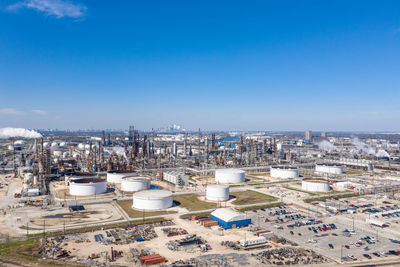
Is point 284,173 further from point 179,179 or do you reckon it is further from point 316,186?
point 179,179

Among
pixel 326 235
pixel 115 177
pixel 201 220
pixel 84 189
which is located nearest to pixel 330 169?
pixel 326 235

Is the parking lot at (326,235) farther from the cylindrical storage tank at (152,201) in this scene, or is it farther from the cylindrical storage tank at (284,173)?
the cylindrical storage tank at (284,173)

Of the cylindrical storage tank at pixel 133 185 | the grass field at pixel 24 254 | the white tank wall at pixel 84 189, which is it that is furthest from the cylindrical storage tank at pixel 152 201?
the grass field at pixel 24 254

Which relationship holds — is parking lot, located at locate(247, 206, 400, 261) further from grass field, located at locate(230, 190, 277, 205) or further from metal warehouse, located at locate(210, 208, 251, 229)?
grass field, located at locate(230, 190, 277, 205)

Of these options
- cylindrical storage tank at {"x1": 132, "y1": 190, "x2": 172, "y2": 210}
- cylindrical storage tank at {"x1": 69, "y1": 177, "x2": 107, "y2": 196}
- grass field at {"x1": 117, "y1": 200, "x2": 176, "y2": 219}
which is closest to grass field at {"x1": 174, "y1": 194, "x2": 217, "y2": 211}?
cylindrical storage tank at {"x1": 132, "y1": 190, "x2": 172, "y2": 210}

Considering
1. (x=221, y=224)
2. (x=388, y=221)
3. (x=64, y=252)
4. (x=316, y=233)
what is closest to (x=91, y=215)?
(x=64, y=252)
